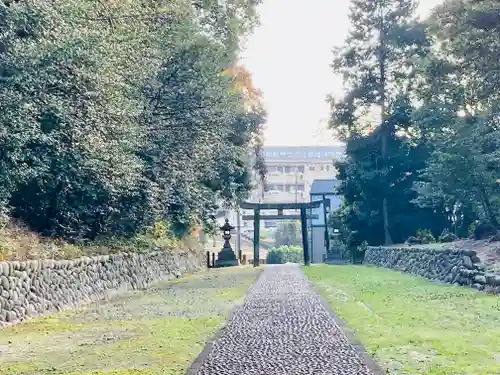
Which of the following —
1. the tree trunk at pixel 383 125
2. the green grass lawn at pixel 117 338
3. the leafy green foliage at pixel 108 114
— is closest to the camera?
the green grass lawn at pixel 117 338

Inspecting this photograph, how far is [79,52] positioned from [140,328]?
480cm

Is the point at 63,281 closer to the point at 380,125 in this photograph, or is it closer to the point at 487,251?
the point at 487,251

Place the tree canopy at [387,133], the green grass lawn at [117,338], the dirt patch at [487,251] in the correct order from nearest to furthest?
the green grass lawn at [117,338], the dirt patch at [487,251], the tree canopy at [387,133]

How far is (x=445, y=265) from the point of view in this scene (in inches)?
703

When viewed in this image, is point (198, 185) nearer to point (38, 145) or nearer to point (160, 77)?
point (160, 77)

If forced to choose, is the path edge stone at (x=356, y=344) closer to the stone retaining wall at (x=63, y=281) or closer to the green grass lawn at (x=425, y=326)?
the green grass lawn at (x=425, y=326)

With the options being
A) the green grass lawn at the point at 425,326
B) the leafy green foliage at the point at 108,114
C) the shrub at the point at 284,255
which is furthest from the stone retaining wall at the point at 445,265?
the shrub at the point at 284,255

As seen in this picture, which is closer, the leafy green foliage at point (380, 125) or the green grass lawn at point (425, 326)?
the green grass lawn at point (425, 326)

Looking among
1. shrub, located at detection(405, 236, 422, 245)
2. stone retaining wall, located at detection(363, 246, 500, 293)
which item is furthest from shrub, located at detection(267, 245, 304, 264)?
stone retaining wall, located at detection(363, 246, 500, 293)

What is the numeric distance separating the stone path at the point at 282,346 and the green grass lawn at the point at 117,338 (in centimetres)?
28

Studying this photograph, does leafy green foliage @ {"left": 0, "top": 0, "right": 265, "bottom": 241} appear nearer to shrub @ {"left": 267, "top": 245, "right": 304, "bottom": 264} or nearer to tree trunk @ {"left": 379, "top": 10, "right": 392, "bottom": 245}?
tree trunk @ {"left": 379, "top": 10, "right": 392, "bottom": 245}

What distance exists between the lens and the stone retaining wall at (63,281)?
10688mm

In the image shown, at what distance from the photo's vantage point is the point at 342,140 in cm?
3475

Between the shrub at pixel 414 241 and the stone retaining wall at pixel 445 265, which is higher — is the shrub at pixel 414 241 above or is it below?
above
